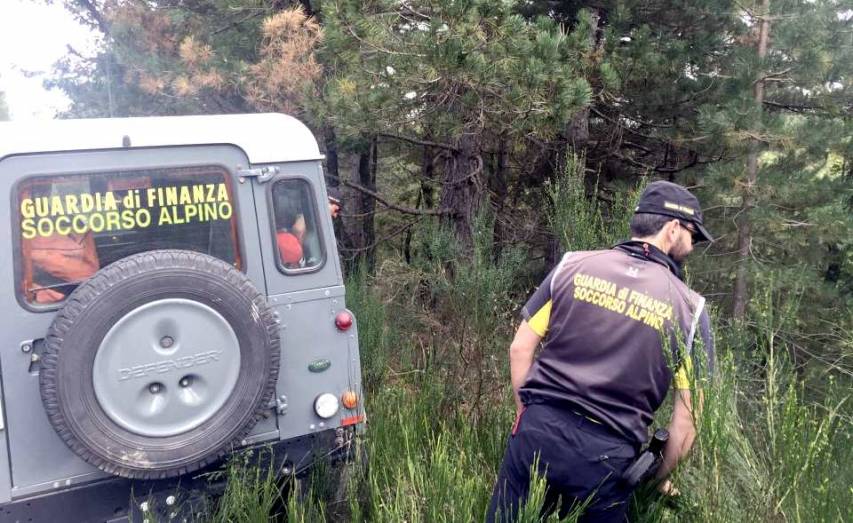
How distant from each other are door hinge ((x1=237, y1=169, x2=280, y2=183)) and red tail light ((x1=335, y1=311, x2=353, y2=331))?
2.88 feet

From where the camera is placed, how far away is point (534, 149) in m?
8.97

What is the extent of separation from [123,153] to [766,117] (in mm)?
7316

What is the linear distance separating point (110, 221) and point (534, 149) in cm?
665

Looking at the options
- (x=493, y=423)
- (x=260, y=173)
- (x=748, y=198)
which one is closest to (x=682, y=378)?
(x=493, y=423)

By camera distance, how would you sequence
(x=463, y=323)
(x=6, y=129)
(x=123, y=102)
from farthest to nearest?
(x=123, y=102) < (x=463, y=323) < (x=6, y=129)

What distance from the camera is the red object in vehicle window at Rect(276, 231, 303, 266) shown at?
3678mm

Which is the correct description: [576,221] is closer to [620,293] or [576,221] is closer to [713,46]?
[620,293]

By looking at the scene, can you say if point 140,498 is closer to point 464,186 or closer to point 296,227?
point 296,227

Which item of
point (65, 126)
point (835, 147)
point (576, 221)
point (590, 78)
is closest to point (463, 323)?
point (576, 221)

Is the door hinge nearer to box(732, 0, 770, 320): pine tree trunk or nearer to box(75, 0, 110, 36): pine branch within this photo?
box(732, 0, 770, 320): pine tree trunk

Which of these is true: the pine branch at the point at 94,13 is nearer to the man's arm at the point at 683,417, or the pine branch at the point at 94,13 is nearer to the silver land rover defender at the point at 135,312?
the silver land rover defender at the point at 135,312

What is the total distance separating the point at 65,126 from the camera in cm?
321

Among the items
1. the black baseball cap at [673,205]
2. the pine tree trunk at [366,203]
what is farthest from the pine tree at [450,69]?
the pine tree trunk at [366,203]

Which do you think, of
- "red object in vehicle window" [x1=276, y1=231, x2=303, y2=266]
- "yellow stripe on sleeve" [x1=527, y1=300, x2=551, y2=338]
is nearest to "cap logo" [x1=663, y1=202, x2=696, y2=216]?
"yellow stripe on sleeve" [x1=527, y1=300, x2=551, y2=338]
